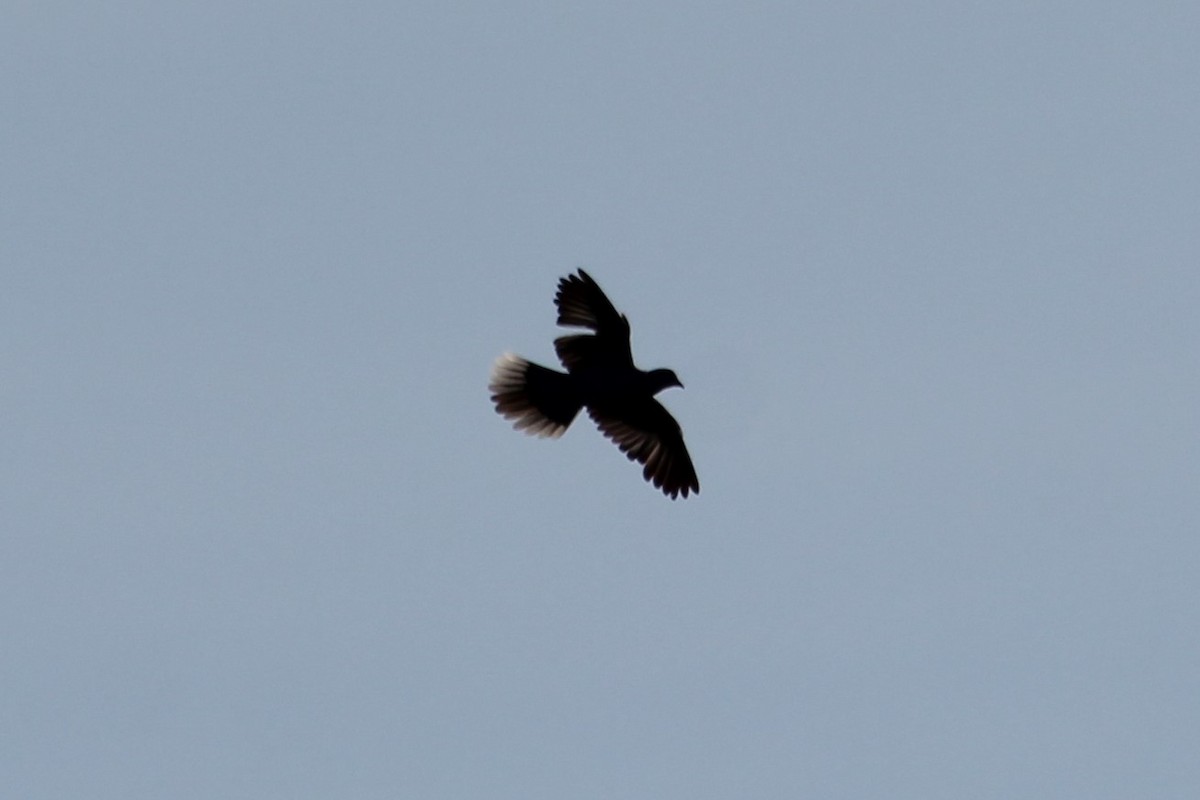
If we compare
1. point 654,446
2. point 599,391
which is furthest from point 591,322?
point 654,446

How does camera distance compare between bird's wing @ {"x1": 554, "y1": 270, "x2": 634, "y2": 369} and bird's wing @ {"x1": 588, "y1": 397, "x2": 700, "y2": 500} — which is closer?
bird's wing @ {"x1": 554, "y1": 270, "x2": 634, "y2": 369}

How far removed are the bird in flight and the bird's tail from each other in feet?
0.04

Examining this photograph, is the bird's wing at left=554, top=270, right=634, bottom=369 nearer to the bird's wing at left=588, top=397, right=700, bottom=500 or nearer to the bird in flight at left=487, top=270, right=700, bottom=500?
the bird in flight at left=487, top=270, right=700, bottom=500

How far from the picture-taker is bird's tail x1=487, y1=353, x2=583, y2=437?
34.0 meters

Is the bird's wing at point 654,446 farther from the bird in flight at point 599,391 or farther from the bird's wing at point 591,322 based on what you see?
the bird's wing at point 591,322

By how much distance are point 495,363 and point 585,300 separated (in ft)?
6.16

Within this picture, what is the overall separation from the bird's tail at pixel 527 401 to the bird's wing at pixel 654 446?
0.49 metres

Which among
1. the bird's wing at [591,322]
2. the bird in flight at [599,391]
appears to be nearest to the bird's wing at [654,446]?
the bird in flight at [599,391]

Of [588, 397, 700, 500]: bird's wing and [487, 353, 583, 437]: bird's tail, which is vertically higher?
[588, 397, 700, 500]: bird's wing

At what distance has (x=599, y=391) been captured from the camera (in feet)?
110

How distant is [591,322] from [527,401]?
167cm

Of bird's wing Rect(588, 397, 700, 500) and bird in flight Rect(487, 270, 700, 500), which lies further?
bird's wing Rect(588, 397, 700, 500)

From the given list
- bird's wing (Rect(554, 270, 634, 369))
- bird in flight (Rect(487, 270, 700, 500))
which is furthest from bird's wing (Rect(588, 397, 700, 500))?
bird's wing (Rect(554, 270, 634, 369))

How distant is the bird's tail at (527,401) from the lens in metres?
34.0
